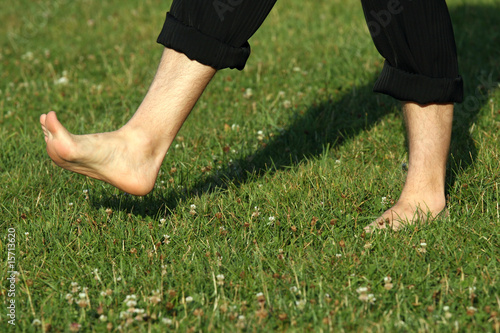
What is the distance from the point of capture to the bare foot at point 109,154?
234 centimetres

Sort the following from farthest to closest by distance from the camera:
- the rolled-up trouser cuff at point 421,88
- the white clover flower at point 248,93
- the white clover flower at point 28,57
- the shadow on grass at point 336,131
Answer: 1. the white clover flower at point 28,57
2. the white clover flower at point 248,93
3. the shadow on grass at point 336,131
4. the rolled-up trouser cuff at point 421,88

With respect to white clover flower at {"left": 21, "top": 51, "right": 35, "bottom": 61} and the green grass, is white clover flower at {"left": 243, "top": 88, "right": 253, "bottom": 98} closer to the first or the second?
the green grass

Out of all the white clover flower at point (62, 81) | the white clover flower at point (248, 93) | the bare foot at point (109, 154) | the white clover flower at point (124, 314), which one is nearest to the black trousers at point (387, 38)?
the bare foot at point (109, 154)

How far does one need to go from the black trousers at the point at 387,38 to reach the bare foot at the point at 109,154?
0.43 meters

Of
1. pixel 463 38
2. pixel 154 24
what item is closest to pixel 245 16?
pixel 463 38

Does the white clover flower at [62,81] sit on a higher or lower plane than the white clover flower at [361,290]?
lower

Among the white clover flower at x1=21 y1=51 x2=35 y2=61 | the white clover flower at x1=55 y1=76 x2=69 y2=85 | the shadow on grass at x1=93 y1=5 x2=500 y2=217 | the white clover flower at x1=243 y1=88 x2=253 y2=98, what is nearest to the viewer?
the shadow on grass at x1=93 y1=5 x2=500 y2=217

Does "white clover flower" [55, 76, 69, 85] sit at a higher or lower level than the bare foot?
lower

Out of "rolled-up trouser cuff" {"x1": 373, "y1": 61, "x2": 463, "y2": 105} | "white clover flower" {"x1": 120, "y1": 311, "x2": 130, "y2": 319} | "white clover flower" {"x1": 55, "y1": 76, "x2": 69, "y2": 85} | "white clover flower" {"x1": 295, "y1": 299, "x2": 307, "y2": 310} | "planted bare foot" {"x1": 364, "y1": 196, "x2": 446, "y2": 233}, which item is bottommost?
"white clover flower" {"x1": 55, "y1": 76, "x2": 69, "y2": 85}

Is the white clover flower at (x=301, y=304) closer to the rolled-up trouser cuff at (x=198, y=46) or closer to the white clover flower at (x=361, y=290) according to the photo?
the white clover flower at (x=361, y=290)

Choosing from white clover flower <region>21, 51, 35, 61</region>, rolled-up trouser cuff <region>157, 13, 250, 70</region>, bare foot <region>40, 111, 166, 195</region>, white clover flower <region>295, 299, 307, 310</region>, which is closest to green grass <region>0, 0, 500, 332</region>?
white clover flower <region>295, 299, 307, 310</region>

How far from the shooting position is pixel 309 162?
3.44 m

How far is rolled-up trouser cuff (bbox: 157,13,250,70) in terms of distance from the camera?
242 cm

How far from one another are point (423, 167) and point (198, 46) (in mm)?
1152
